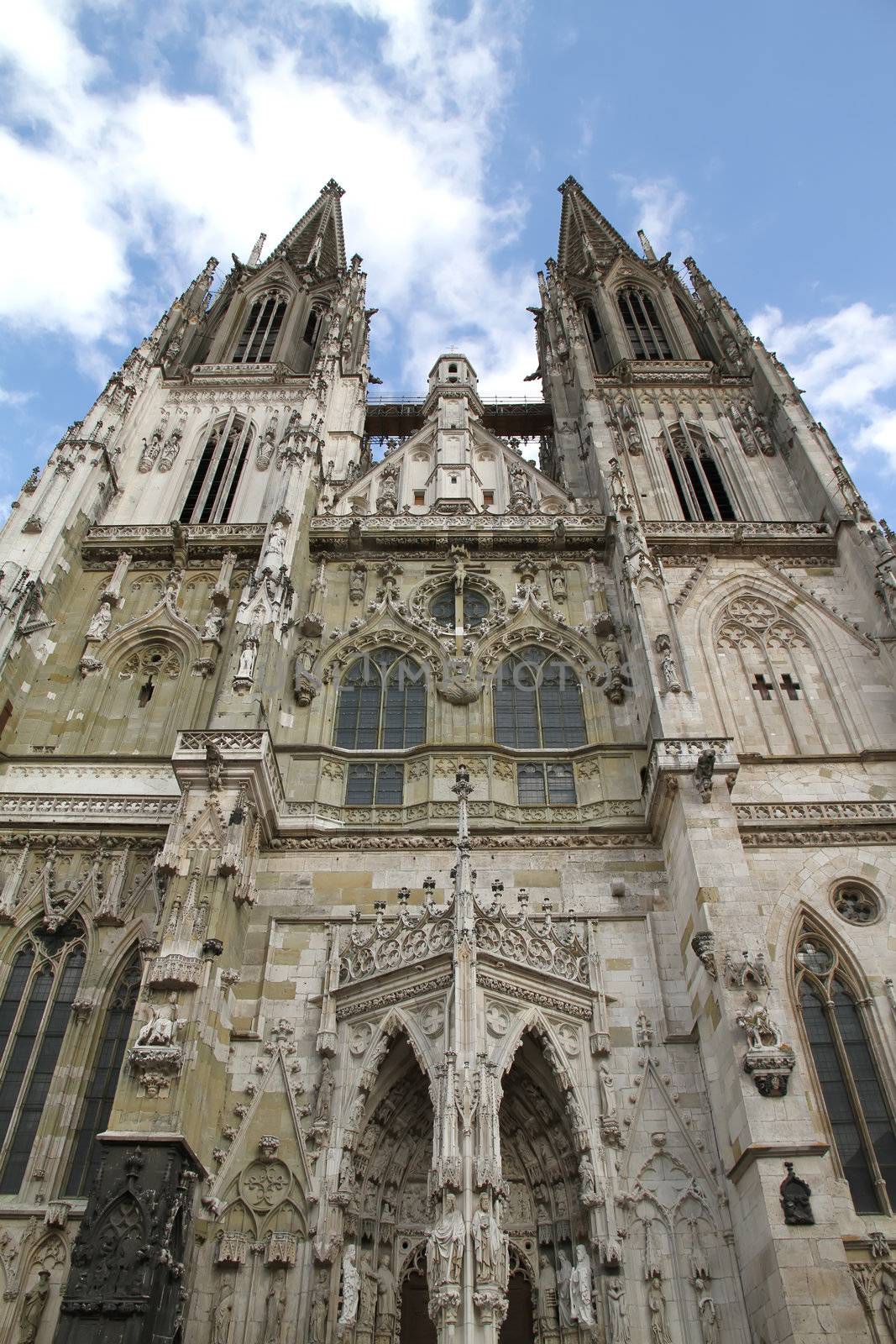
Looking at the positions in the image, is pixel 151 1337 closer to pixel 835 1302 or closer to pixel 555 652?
pixel 835 1302

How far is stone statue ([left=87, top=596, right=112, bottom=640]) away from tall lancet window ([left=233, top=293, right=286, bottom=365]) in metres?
11.8

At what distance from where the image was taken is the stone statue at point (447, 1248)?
32.9 ft

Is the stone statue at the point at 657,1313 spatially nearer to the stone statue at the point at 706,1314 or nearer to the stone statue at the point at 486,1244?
the stone statue at the point at 706,1314

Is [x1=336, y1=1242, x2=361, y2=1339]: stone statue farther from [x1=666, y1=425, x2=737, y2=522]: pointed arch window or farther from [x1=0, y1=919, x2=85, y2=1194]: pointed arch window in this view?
[x1=666, y1=425, x2=737, y2=522]: pointed arch window

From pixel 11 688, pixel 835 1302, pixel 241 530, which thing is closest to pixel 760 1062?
pixel 835 1302

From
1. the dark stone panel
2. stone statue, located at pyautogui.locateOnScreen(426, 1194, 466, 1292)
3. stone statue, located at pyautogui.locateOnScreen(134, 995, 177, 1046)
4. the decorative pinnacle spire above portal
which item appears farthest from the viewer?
the decorative pinnacle spire above portal

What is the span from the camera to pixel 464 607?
1944cm

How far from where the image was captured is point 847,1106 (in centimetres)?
1252

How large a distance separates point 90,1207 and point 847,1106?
903cm

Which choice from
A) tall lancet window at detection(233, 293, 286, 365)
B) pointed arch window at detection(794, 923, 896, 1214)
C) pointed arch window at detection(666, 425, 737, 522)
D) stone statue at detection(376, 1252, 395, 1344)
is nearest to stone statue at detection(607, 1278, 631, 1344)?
stone statue at detection(376, 1252, 395, 1344)

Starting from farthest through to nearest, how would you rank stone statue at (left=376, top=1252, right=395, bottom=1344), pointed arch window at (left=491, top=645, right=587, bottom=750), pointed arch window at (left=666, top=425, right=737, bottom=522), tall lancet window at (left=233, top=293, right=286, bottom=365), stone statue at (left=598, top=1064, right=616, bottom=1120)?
tall lancet window at (left=233, top=293, right=286, bottom=365) → pointed arch window at (left=666, top=425, right=737, bottom=522) → pointed arch window at (left=491, top=645, right=587, bottom=750) → stone statue at (left=598, top=1064, right=616, bottom=1120) → stone statue at (left=376, top=1252, right=395, bottom=1344)

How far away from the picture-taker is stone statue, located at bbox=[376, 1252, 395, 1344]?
11.6 metres

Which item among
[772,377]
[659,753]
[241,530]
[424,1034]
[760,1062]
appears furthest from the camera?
[772,377]

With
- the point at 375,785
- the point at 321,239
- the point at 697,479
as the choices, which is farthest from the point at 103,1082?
the point at 321,239
